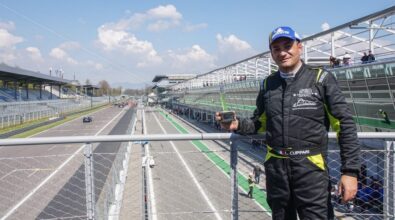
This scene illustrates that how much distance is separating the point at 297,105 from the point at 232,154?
3.61ft

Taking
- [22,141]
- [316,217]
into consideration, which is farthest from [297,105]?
[22,141]

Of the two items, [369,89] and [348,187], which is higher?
[369,89]

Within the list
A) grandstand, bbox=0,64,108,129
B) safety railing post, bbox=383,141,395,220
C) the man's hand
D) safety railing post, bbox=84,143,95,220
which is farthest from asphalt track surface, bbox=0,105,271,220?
grandstand, bbox=0,64,108,129

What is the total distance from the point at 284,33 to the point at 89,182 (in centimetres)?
231

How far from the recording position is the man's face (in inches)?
121

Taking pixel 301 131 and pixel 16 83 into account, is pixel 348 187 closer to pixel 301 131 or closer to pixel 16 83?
pixel 301 131

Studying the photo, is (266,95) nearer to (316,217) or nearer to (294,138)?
(294,138)

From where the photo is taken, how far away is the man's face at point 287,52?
3072 mm

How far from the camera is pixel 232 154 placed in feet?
12.9

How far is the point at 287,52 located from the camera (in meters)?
3.08

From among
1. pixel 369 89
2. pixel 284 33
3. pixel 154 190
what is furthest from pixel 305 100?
pixel 154 190

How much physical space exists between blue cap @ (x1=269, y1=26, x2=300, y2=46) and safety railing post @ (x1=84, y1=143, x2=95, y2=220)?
2.06 m

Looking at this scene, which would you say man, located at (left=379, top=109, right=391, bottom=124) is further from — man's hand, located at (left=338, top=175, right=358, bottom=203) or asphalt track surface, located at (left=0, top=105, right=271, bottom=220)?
man's hand, located at (left=338, top=175, right=358, bottom=203)

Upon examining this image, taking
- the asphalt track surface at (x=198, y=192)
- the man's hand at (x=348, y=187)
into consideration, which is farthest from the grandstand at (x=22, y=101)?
the man's hand at (x=348, y=187)
